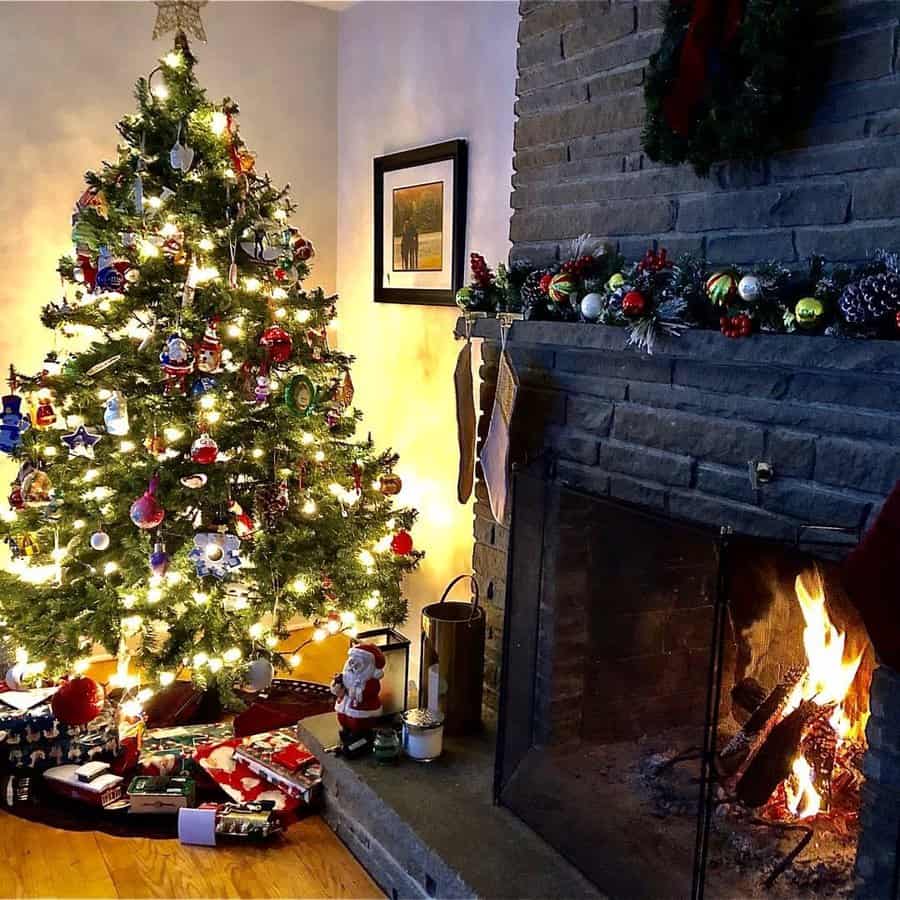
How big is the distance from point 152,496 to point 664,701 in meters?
1.47

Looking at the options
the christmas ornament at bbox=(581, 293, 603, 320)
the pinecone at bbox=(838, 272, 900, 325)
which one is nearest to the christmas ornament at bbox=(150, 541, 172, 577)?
the christmas ornament at bbox=(581, 293, 603, 320)

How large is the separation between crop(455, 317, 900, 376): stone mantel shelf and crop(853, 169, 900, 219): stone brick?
9.7 inches

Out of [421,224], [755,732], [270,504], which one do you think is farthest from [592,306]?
[421,224]

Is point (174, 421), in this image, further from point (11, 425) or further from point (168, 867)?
point (168, 867)

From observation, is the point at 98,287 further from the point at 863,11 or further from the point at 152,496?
the point at 863,11

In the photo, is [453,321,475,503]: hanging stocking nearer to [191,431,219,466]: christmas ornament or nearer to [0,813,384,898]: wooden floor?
[191,431,219,466]: christmas ornament

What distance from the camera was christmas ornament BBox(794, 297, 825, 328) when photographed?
58.2 inches

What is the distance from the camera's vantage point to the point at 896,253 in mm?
1493

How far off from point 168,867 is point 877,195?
6.83 feet

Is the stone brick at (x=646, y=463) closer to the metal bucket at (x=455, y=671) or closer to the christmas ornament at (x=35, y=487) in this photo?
the metal bucket at (x=455, y=671)

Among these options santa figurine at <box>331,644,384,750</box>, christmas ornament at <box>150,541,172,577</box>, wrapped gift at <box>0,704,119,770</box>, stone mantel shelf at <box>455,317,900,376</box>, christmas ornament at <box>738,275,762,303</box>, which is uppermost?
christmas ornament at <box>738,275,762,303</box>

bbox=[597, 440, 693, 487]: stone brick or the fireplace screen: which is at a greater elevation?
bbox=[597, 440, 693, 487]: stone brick

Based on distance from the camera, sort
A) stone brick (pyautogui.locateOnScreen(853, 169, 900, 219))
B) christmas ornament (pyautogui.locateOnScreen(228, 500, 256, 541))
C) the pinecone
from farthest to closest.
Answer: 1. christmas ornament (pyautogui.locateOnScreen(228, 500, 256, 541))
2. stone brick (pyautogui.locateOnScreen(853, 169, 900, 219))
3. the pinecone

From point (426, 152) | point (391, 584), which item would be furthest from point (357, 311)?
point (391, 584)
